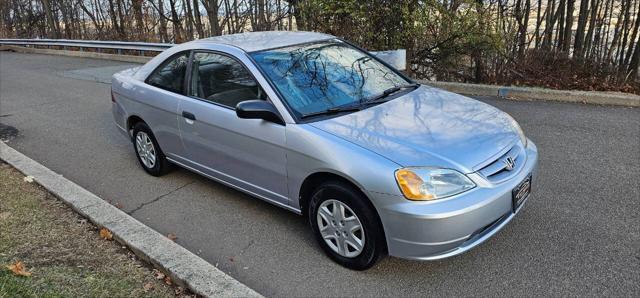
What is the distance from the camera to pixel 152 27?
21.3 m

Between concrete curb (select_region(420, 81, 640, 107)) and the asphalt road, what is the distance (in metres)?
0.27

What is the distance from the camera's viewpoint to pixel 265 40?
4.55 metres

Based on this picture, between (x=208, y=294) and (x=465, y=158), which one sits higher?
(x=465, y=158)

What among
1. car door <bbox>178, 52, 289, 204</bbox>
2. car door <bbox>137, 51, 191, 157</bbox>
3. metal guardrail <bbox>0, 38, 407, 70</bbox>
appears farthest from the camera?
metal guardrail <bbox>0, 38, 407, 70</bbox>

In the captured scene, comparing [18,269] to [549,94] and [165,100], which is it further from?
[549,94]

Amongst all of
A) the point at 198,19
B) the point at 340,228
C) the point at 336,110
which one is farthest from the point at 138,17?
the point at 340,228

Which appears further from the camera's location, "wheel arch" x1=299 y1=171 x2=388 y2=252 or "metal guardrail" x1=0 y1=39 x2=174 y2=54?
"metal guardrail" x1=0 y1=39 x2=174 y2=54

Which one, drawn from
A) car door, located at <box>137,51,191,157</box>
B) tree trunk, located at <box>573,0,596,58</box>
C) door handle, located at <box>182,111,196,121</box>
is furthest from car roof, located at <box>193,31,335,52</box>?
tree trunk, located at <box>573,0,596,58</box>

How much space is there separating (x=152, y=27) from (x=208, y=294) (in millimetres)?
20360

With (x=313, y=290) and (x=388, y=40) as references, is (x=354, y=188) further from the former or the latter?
(x=388, y=40)

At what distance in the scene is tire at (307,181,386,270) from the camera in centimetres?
317

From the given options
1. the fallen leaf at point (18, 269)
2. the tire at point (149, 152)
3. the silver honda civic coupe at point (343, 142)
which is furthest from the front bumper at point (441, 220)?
the tire at point (149, 152)

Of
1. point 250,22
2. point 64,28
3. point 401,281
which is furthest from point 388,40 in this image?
point 64,28

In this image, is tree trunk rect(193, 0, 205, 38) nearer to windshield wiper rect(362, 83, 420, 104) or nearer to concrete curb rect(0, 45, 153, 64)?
concrete curb rect(0, 45, 153, 64)
